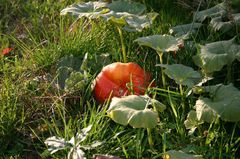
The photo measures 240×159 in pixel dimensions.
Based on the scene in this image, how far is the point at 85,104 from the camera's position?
274 cm

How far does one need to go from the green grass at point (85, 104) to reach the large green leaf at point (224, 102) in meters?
0.10

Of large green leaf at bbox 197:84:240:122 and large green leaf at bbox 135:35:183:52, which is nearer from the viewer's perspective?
large green leaf at bbox 197:84:240:122

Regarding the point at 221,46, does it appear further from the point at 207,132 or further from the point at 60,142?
the point at 60,142

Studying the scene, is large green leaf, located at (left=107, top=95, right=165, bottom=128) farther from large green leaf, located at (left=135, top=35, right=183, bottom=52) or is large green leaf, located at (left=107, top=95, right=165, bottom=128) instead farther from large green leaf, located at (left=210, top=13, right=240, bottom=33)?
large green leaf, located at (left=210, top=13, right=240, bottom=33)

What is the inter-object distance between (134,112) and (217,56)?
583mm

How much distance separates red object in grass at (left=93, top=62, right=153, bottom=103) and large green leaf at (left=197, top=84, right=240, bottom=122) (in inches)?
15.7

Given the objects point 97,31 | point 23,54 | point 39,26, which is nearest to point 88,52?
point 97,31

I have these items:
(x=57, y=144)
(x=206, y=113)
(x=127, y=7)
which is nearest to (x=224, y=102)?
(x=206, y=113)

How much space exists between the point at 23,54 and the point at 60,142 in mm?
1044

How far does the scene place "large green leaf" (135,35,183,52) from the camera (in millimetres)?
2559

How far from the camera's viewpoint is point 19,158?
2.47 meters

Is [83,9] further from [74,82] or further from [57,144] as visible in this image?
[57,144]

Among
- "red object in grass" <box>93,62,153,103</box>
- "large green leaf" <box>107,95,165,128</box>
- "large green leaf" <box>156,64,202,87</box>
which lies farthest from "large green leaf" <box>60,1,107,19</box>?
"large green leaf" <box>107,95,165,128</box>

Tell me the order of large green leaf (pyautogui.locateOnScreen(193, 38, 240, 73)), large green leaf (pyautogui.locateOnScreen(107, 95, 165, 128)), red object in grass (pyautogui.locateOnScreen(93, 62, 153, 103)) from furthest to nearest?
red object in grass (pyautogui.locateOnScreen(93, 62, 153, 103)), large green leaf (pyautogui.locateOnScreen(193, 38, 240, 73)), large green leaf (pyautogui.locateOnScreen(107, 95, 165, 128))
